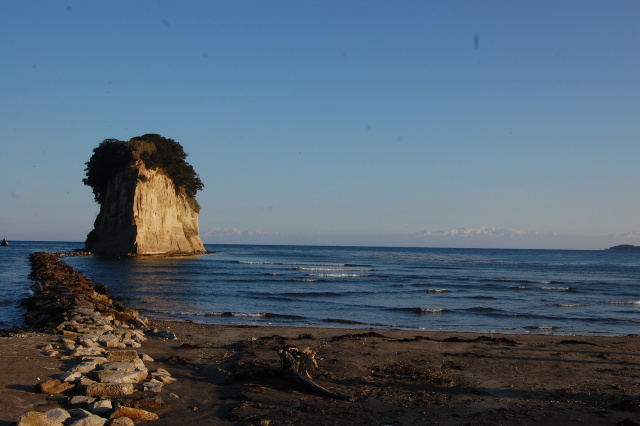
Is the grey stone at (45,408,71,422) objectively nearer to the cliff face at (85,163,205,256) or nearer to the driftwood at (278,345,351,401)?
the driftwood at (278,345,351,401)

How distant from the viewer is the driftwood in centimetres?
908

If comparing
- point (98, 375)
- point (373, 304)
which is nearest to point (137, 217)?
point (373, 304)

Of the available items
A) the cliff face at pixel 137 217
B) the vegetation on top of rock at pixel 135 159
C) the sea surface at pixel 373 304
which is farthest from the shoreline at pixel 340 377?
the vegetation on top of rock at pixel 135 159

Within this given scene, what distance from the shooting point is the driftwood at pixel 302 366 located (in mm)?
9078

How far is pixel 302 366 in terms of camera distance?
33.5 feet

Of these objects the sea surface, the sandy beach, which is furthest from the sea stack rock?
the sandy beach

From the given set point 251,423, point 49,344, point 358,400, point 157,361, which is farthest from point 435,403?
point 49,344

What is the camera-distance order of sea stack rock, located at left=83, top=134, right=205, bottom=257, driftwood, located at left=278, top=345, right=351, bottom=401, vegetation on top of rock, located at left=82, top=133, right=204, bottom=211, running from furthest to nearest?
vegetation on top of rock, located at left=82, top=133, right=204, bottom=211
sea stack rock, located at left=83, top=134, right=205, bottom=257
driftwood, located at left=278, top=345, right=351, bottom=401

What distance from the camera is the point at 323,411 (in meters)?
8.23

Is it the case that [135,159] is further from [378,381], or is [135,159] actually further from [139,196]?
[378,381]

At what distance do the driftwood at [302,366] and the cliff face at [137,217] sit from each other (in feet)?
188

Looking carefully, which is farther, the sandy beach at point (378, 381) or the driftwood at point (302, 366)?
the driftwood at point (302, 366)

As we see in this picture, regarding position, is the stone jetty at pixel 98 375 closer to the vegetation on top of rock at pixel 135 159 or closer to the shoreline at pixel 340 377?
the shoreline at pixel 340 377

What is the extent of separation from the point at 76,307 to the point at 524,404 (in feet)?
48.3
